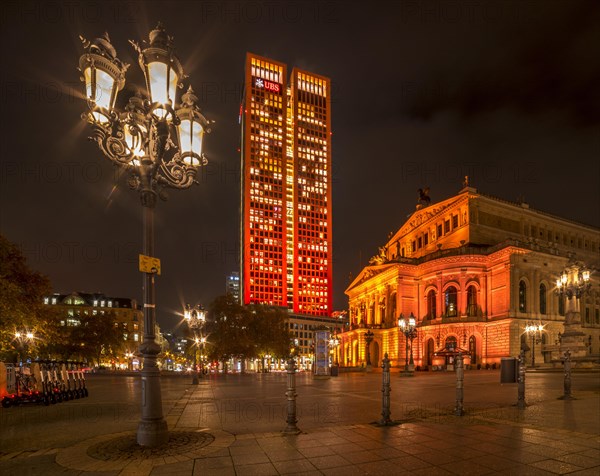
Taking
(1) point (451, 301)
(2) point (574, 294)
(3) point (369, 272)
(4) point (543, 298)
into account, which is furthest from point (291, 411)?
(3) point (369, 272)

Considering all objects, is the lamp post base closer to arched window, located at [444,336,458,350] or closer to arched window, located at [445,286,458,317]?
arched window, located at [444,336,458,350]

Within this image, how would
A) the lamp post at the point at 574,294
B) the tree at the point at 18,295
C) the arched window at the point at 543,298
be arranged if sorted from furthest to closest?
the arched window at the point at 543,298
the lamp post at the point at 574,294
the tree at the point at 18,295

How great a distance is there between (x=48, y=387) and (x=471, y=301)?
191 ft

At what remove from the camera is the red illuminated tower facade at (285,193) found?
14412 cm

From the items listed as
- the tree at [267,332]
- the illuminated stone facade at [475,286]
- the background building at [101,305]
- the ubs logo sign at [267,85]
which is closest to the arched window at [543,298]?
the illuminated stone facade at [475,286]

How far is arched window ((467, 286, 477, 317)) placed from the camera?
60547 millimetres

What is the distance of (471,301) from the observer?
61.4 m

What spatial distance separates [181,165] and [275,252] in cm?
13637

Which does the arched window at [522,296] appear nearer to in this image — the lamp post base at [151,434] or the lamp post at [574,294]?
the lamp post at [574,294]

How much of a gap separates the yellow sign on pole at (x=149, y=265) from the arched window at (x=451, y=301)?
60379 millimetres

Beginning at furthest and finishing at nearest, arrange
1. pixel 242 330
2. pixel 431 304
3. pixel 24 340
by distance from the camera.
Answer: pixel 431 304
pixel 242 330
pixel 24 340

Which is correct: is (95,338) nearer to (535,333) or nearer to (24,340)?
(24,340)

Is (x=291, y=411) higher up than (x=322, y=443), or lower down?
higher up

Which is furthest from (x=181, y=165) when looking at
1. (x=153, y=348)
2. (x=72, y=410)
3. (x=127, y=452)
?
(x=72, y=410)
